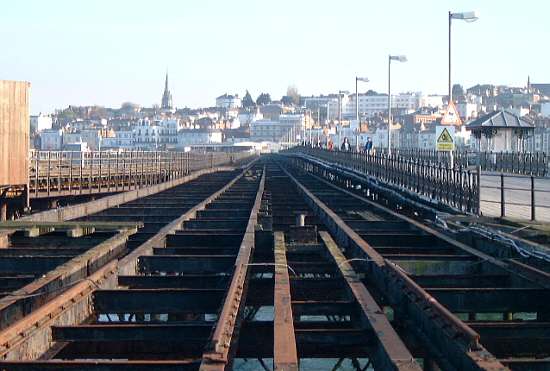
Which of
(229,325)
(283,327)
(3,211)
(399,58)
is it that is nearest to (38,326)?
(229,325)

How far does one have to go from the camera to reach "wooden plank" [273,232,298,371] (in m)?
5.58

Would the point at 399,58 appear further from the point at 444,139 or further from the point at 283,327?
the point at 283,327

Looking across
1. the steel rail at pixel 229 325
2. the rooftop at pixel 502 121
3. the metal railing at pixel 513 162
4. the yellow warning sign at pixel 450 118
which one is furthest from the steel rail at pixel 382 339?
the metal railing at pixel 513 162

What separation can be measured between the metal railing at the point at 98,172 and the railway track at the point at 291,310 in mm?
19080

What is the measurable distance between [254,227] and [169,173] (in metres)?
37.8

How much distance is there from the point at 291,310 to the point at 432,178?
54.6ft

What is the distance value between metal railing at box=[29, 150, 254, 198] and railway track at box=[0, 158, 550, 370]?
751 inches

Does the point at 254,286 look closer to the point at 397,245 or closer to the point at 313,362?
the point at 397,245

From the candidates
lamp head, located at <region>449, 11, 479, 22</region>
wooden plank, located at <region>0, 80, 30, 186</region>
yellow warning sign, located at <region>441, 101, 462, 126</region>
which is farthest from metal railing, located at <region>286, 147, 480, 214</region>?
wooden plank, located at <region>0, 80, 30, 186</region>

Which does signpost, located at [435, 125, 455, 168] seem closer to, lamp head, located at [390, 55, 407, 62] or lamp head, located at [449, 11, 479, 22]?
lamp head, located at [449, 11, 479, 22]

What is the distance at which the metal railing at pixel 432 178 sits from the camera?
18.8 metres

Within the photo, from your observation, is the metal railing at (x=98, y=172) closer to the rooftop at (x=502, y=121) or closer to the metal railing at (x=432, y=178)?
the metal railing at (x=432, y=178)

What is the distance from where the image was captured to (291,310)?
739 centimetres

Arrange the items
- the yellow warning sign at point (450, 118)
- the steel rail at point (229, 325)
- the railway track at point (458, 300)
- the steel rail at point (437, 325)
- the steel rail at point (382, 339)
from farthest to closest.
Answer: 1. the yellow warning sign at point (450, 118)
2. the railway track at point (458, 300)
3. the steel rail at point (437, 325)
4. the steel rail at point (382, 339)
5. the steel rail at point (229, 325)
